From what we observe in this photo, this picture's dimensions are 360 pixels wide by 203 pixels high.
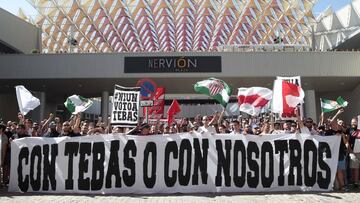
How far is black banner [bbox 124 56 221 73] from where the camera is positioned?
34812 millimetres

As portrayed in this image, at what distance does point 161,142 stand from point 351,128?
5420 mm

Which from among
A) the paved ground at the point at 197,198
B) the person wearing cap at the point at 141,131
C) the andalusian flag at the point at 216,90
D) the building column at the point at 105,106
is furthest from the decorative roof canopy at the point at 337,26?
the person wearing cap at the point at 141,131

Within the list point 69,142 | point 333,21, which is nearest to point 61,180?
point 69,142

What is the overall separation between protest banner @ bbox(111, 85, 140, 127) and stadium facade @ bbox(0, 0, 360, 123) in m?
23.6

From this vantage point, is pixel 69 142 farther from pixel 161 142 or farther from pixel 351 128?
pixel 351 128

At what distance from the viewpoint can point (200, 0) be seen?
4803 cm

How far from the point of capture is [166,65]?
34.8 meters

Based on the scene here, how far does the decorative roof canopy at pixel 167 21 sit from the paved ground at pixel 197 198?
128 ft

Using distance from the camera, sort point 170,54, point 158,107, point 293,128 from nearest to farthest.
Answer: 1. point 293,128
2. point 158,107
3. point 170,54

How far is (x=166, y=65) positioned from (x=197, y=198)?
87.3ft

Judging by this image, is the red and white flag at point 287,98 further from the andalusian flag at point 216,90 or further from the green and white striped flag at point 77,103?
the green and white striped flag at point 77,103

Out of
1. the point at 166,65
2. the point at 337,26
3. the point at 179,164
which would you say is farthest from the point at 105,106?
the point at 179,164

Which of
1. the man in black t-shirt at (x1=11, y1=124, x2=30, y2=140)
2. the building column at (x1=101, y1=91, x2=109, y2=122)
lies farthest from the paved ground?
the building column at (x1=101, y1=91, x2=109, y2=122)

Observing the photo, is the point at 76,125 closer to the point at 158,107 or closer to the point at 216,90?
the point at 216,90
